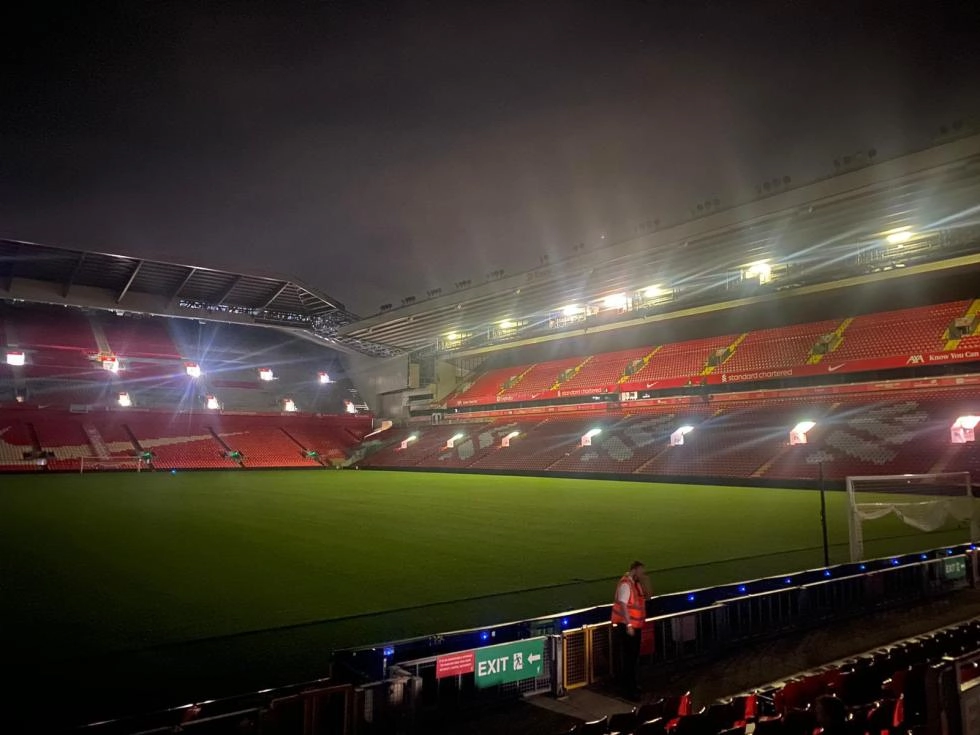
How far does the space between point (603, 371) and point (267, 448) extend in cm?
2230

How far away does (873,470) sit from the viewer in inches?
727

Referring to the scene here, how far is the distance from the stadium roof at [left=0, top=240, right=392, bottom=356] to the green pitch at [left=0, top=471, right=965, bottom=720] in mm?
15412

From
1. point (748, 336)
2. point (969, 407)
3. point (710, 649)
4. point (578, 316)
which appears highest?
point (578, 316)

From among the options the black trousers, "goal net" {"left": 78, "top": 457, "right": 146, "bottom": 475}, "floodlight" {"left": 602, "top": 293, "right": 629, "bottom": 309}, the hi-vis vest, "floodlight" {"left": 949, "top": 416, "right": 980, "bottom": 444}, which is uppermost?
"floodlight" {"left": 602, "top": 293, "right": 629, "bottom": 309}

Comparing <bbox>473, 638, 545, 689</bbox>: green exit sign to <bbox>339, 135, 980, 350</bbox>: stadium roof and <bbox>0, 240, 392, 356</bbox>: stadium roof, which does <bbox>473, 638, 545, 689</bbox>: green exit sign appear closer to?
<bbox>339, 135, 980, 350</bbox>: stadium roof

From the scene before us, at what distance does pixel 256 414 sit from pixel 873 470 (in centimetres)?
3610

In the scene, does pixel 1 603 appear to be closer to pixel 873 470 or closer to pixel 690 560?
pixel 690 560

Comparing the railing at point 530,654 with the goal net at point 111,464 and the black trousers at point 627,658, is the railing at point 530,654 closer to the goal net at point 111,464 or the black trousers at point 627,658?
the black trousers at point 627,658

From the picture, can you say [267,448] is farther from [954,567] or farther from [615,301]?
[954,567]

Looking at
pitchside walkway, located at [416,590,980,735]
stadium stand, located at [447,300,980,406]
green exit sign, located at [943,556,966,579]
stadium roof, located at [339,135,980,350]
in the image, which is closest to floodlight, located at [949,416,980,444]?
stadium stand, located at [447,300,980,406]

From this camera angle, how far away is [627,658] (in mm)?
4949

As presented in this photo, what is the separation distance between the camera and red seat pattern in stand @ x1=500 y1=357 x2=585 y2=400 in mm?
36938

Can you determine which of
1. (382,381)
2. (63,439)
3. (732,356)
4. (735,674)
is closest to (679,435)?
(732,356)

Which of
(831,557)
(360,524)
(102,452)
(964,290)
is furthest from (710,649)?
(102,452)
